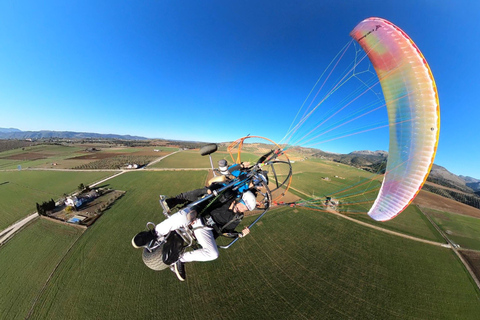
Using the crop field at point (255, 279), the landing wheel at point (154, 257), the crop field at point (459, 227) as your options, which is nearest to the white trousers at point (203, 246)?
the landing wheel at point (154, 257)

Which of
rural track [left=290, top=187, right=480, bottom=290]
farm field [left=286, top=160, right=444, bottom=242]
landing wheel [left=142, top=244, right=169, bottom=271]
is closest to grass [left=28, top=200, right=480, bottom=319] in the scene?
rural track [left=290, top=187, right=480, bottom=290]

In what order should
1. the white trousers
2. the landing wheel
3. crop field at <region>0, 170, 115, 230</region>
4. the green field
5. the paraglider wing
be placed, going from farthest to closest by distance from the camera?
the green field → crop field at <region>0, 170, 115, 230</region> → the paraglider wing → the white trousers → the landing wheel

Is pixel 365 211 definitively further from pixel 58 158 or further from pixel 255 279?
pixel 58 158

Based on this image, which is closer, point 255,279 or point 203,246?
point 203,246

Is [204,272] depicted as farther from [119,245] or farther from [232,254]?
[119,245]

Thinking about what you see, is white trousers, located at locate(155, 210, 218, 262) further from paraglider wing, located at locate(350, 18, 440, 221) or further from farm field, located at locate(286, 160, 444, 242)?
farm field, located at locate(286, 160, 444, 242)

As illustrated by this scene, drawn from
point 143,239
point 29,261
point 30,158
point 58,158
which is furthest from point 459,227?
point 30,158
